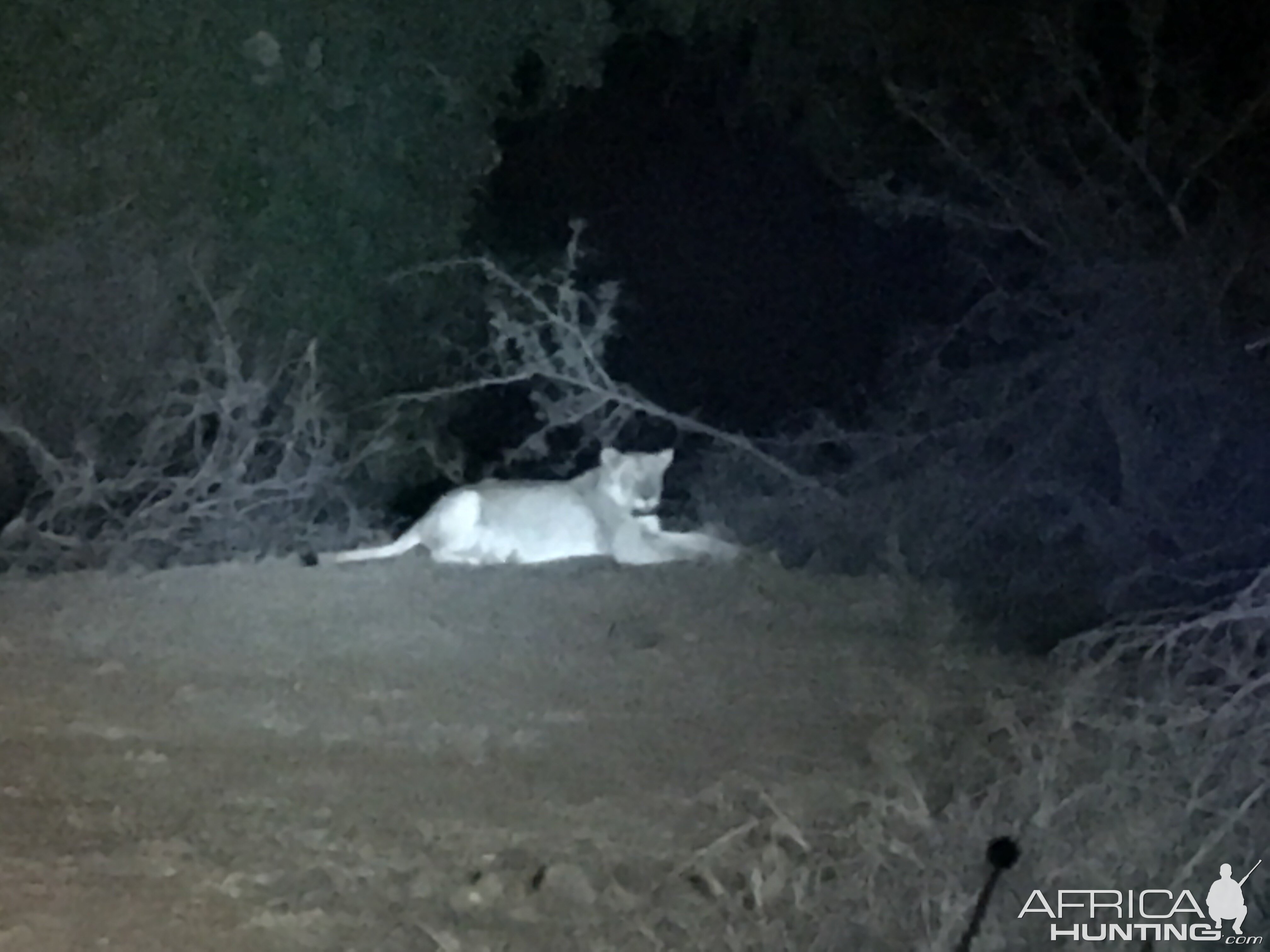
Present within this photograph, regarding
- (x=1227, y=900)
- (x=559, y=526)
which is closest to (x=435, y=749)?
(x=559, y=526)

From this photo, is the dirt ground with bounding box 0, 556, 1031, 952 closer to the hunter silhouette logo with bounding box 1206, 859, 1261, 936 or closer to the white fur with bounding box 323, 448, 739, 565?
the white fur with bounding box 323, 448, 739, 565

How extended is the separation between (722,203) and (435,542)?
82 centimetres

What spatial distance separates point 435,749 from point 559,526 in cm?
67

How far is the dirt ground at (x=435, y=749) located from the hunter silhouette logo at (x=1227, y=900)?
0.40 metres

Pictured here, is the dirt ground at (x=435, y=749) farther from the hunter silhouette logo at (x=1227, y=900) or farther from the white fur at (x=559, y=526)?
the hunter silhouette logo at (x=1227, y=900)

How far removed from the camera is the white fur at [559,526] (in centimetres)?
216

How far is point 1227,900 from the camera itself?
4.11 feet

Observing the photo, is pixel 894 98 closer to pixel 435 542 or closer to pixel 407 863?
pixel 435 542

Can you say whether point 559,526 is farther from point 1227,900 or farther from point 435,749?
point 1227,900

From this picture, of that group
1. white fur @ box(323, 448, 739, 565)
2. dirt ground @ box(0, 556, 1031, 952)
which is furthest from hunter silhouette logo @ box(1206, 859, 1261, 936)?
white fur @ box(323, 448, 739, 565)

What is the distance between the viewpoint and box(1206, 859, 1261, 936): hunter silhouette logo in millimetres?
1229

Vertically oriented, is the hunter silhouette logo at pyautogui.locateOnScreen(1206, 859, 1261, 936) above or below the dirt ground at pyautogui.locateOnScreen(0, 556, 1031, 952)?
below

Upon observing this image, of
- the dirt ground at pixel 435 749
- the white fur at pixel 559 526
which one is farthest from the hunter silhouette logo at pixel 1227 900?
the white fur at pixel 559 526

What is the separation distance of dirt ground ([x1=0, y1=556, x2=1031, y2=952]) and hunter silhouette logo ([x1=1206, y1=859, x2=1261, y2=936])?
398mm
